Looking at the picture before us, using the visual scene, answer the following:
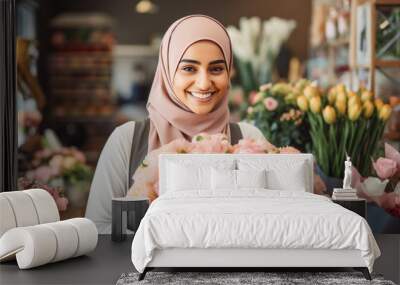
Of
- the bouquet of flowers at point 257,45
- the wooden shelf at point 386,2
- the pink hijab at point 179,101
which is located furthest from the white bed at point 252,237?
the wooden shelf at point 386,2

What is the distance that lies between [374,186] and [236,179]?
4.09ft

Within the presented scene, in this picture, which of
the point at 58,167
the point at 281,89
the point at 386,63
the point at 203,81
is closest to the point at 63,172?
the point at 58,167

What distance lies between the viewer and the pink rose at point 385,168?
19.6 feet

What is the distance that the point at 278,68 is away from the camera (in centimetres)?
658

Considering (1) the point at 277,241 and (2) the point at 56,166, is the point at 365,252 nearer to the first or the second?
(1) the point at 277,241

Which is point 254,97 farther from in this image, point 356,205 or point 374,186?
point 356,205

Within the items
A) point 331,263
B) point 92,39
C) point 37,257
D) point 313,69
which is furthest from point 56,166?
point 331,263

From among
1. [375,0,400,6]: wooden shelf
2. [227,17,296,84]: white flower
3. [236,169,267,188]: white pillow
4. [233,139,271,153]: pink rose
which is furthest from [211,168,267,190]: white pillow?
[375,0,400,6]: wooden shelf

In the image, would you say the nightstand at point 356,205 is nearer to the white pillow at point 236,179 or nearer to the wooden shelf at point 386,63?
the white pillow at point 236,179

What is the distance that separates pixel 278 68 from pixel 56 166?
2.00 metres

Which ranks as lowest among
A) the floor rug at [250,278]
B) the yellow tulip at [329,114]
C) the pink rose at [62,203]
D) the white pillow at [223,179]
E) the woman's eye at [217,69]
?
the floor rug at [250,278]

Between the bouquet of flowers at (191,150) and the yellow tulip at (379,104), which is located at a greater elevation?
the yellow tulip at (379,104)

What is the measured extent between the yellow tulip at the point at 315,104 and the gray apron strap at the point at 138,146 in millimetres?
1261

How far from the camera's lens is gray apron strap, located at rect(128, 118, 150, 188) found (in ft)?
19.7
